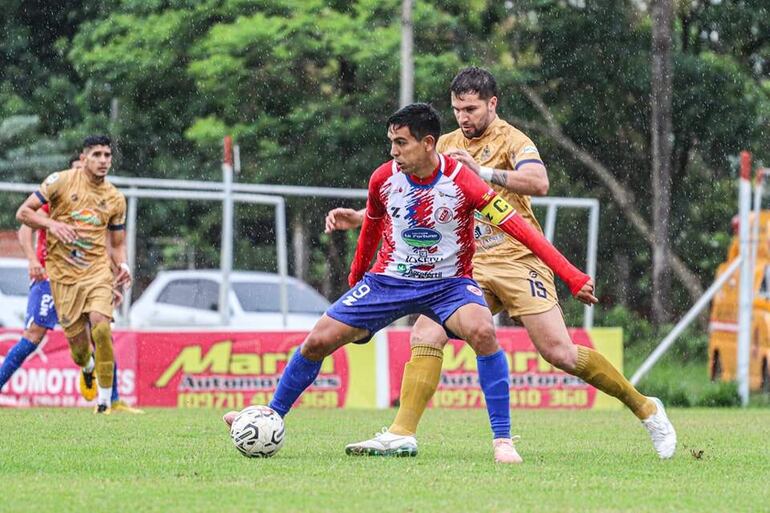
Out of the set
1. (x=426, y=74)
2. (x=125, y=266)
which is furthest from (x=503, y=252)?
(x=426, y=74)

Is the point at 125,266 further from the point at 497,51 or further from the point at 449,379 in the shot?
the point at 497,51

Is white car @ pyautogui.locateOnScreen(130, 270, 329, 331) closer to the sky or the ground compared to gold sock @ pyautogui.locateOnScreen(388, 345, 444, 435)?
closer to the sky

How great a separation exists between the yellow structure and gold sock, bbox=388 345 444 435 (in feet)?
33.8

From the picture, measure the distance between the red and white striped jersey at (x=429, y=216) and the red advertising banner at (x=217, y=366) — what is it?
26.9 feet

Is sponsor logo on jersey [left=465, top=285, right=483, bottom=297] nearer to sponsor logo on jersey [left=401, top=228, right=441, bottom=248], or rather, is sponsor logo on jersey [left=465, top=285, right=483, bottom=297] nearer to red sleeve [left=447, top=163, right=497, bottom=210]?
sponsor logo on jersey [left=401, top=228, right=441, bottom=248]

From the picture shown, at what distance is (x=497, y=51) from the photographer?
91.7 ft

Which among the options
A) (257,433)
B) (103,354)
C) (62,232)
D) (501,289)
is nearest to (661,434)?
(501,289)

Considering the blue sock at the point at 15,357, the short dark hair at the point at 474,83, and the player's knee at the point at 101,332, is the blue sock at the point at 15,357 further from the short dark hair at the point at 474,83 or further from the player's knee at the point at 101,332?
the short dark hair at the point at 474,83

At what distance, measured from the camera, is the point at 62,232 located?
478 inches

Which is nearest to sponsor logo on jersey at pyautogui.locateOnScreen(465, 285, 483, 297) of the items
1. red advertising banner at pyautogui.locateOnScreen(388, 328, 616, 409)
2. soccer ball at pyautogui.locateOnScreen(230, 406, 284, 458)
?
soccer ball at pyautogui.locateOnScreen(230, 406, 284, 458)

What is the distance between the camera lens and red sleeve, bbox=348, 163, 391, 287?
26.6 feet

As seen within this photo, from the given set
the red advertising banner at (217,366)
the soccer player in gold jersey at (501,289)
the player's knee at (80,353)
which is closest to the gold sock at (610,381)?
the soccer player in gold jersey at (501,289)

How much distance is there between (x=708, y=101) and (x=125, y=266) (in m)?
17.0

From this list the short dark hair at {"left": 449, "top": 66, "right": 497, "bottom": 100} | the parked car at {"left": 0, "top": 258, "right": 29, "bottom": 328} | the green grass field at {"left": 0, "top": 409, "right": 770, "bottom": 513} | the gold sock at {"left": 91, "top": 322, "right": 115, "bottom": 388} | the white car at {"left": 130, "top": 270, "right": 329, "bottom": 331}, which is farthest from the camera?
the white car at {"left": 130, "top": 270, "right": 329, "bottom": 331}
